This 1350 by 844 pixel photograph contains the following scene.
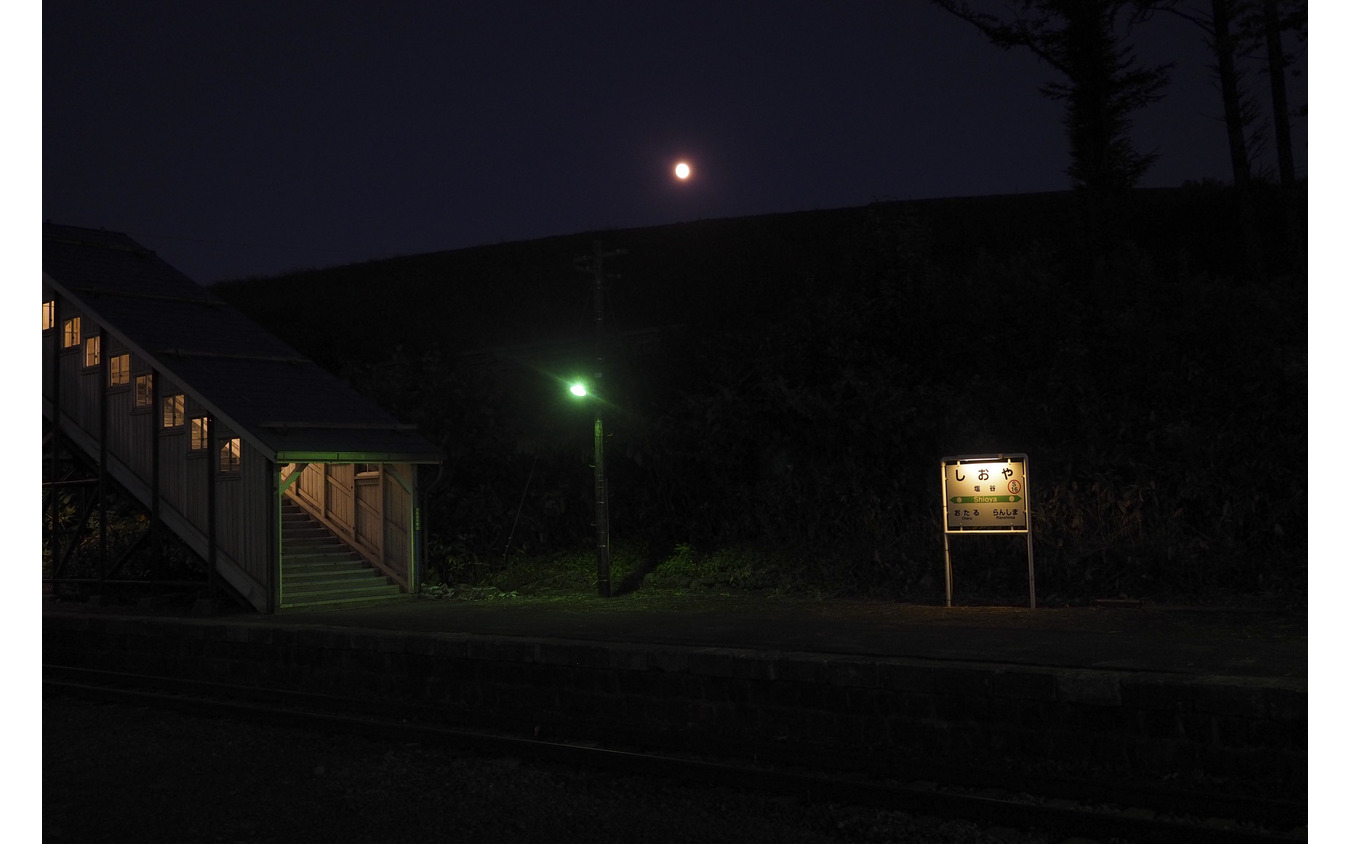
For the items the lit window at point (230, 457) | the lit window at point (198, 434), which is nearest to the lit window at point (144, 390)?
the lit window at point (198, 434)

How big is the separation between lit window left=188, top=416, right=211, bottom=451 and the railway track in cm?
691

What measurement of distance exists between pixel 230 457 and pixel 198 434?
0.65m

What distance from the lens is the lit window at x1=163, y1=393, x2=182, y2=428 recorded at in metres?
17.4

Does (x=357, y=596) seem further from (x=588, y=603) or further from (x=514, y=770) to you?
(x=514, y=770)

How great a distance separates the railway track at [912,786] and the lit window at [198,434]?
22.7ft

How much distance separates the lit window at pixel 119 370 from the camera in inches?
717

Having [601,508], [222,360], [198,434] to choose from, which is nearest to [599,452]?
[601,508]

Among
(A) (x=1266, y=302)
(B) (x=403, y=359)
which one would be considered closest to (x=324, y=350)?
(B) (x=403, y=359)

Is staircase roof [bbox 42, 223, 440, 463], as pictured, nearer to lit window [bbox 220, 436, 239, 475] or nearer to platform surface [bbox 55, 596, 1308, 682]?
lit window [bbox 220, 436, 239, 475]

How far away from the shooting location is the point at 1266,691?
7484 mm

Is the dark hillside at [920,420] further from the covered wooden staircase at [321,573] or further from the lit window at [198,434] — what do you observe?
the lit window at [198,434]

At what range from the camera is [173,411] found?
57.4ft

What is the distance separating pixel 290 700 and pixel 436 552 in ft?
26.6

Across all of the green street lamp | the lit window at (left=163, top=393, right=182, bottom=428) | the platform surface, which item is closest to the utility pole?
the green street lamp
